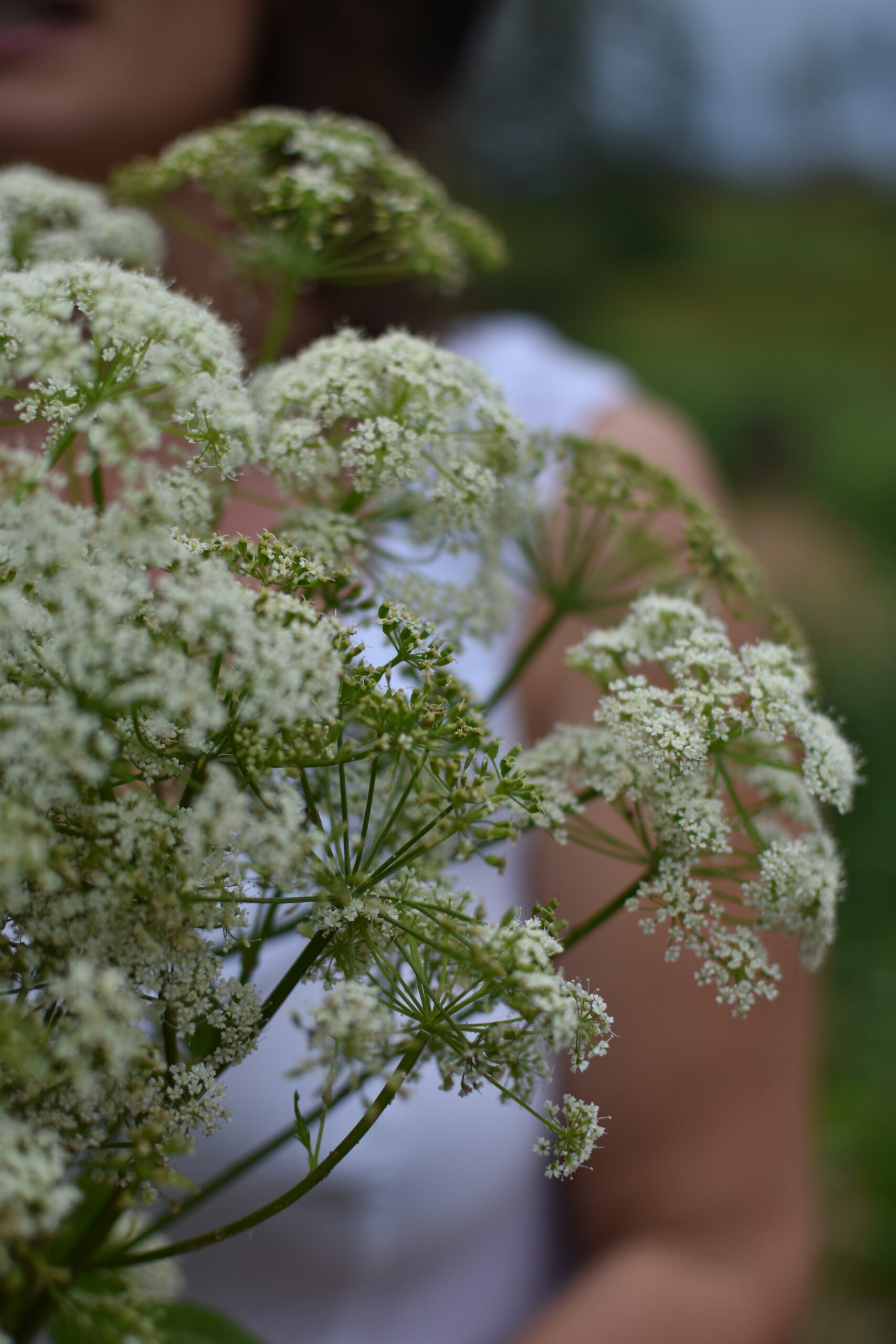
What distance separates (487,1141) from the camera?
2098 millimetres

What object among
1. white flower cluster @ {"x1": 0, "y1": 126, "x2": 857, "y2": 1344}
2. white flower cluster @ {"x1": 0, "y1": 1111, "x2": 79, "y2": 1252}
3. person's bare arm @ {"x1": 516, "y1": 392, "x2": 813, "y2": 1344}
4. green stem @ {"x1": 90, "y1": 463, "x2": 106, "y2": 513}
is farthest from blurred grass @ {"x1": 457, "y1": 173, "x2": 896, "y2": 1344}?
white flower cluster @ {"x1": 0, "y1": 1111, "x2": 79, "y2": 1252}

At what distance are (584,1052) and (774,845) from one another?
194mm

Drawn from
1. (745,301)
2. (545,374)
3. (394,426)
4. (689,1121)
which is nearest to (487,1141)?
(689,1121)

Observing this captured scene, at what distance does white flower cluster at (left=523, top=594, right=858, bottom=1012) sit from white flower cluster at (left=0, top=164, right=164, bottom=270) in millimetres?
569

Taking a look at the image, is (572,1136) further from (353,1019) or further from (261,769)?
(261,769)

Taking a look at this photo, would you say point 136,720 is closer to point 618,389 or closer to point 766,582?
point 766,582

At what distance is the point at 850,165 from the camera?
30.2 feet

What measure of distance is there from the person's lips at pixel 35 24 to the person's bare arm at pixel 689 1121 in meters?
1.52

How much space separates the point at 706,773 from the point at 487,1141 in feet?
5.46

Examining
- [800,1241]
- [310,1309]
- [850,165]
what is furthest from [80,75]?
[850,165]

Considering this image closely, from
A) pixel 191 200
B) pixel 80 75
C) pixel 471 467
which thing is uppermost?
pixel 191 200

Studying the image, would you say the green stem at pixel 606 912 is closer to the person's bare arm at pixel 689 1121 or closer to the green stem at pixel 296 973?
the green stem at pixel 296 973

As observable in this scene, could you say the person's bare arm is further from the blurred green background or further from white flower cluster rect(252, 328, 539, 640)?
the blurred green background

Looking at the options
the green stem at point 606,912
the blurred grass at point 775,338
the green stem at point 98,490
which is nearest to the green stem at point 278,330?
the green stem at point 98,490
